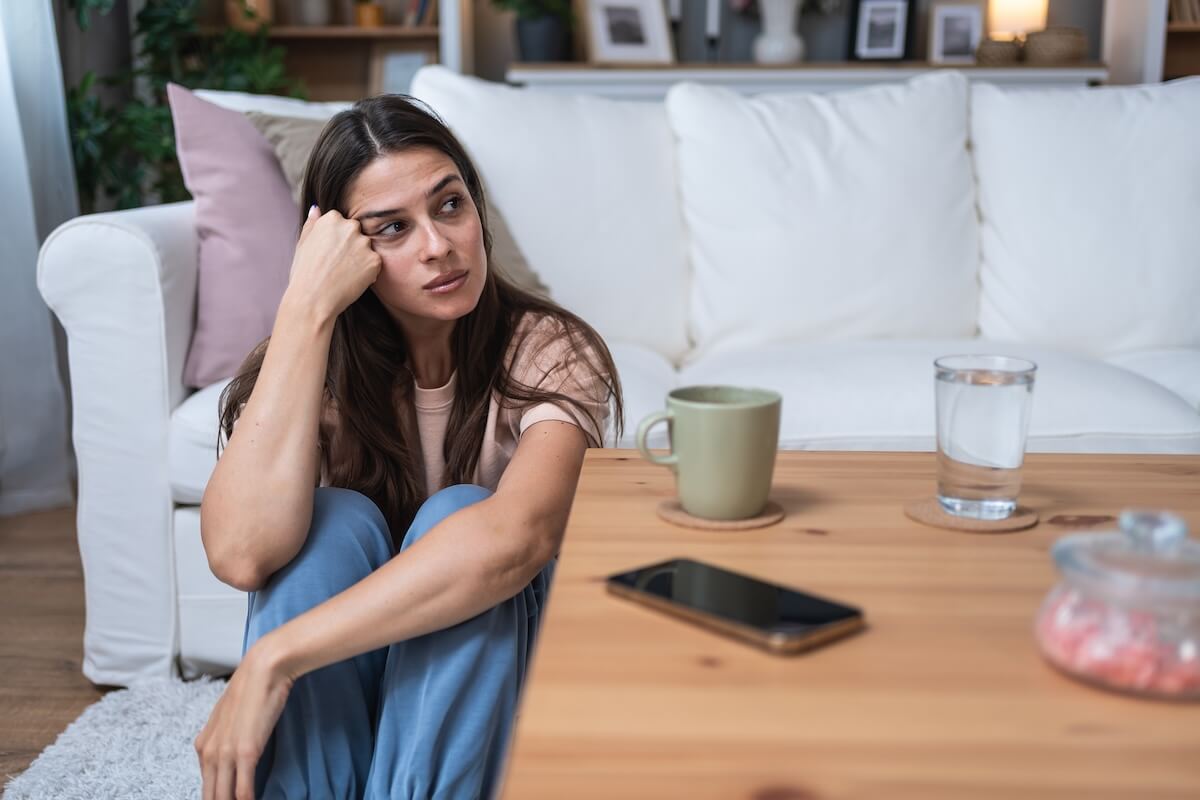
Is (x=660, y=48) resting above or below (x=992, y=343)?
above

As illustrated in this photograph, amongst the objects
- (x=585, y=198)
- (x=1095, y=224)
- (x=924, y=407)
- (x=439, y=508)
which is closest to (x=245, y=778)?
(x=439, y=508)

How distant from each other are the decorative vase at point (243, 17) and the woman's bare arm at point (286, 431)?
2.72m

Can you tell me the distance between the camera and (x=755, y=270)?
2158 millimetres

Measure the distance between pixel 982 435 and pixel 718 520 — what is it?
19cm

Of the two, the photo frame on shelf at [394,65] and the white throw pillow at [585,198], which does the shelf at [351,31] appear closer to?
the photo frame on shelf at [394,65]

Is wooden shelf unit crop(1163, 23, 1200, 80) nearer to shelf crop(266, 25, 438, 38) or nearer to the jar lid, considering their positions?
shelf crop(266, 25, 438, 38)

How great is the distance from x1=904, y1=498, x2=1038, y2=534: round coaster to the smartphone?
0.63 feet

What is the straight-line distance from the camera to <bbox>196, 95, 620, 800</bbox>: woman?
3.04 ft

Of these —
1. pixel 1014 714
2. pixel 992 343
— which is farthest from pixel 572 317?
pixel 992 343

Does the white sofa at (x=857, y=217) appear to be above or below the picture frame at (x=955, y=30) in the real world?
below

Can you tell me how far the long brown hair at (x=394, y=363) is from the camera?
3.99 feet

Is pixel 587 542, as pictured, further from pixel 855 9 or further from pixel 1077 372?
pixel 855 9

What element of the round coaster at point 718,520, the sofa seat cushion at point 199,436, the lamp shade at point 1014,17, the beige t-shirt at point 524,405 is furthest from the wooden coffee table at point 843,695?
the lamp shade at point 1014,17

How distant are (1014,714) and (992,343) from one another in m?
1.69
